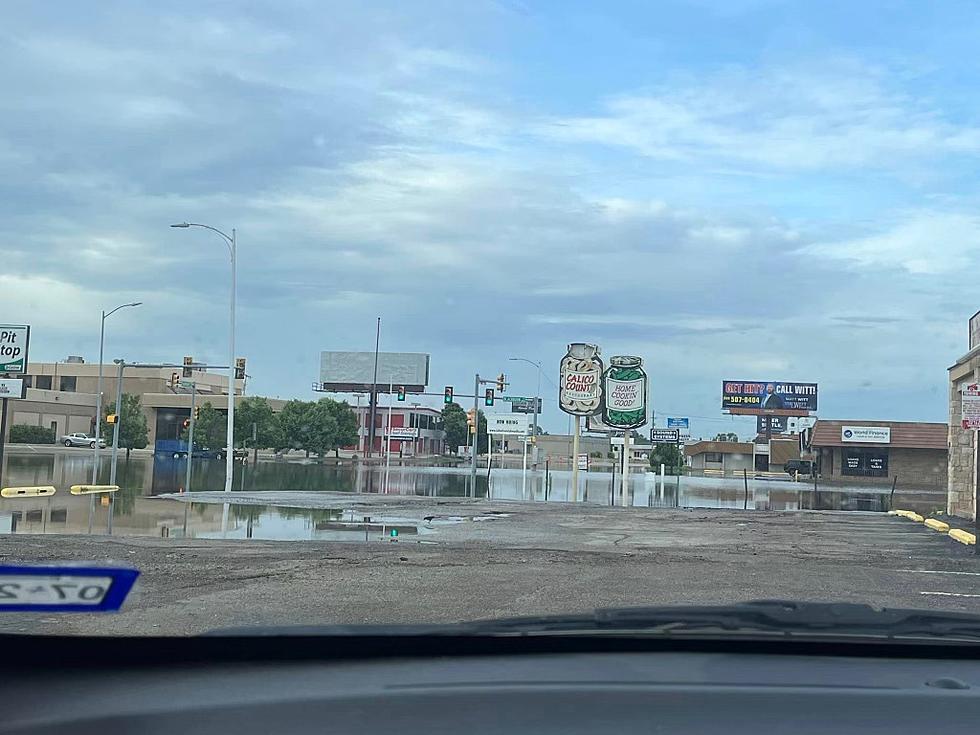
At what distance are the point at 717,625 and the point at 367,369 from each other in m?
117

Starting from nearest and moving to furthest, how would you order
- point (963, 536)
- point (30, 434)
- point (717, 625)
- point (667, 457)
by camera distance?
1. point (717, 625)
2. point (963, 536)
3. point (30, 434)
4. point (667, 457)

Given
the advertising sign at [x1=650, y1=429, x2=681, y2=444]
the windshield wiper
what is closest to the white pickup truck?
the advertising sign at [x1=650, y1=429, x2=681, y2=444]

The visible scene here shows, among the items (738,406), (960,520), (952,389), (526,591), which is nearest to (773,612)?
(526,591)

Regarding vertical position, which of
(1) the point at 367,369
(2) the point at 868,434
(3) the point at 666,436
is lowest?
(3) the point at 666,436

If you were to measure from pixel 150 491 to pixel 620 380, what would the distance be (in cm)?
1850

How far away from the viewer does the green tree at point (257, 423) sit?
294 ft

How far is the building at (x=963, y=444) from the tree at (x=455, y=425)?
104 metres

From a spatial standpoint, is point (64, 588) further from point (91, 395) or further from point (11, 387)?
point (91, 395)

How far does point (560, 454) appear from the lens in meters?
129

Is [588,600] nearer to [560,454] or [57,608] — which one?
[57,608]

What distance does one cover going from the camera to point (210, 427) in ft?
286

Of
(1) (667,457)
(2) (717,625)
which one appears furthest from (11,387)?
(1) (667,457)

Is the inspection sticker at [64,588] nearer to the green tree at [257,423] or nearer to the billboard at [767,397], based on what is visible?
the green tree at [257,423]

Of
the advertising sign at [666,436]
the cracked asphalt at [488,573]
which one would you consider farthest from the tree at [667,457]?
the cracked asphalt at [488,573]
